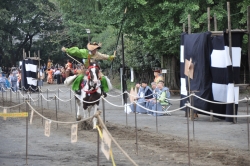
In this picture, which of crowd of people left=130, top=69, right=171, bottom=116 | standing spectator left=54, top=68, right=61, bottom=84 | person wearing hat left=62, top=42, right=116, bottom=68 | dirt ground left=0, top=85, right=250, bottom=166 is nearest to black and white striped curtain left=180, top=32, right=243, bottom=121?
dirt ground left=0, top=85, right=250, bottom=166

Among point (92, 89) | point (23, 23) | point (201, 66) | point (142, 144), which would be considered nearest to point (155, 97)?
point (201, 66)

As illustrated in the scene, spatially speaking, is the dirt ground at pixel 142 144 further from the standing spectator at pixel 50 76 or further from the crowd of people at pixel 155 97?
the standing spectator at pixel 50 76

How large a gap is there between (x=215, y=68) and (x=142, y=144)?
16.2ft

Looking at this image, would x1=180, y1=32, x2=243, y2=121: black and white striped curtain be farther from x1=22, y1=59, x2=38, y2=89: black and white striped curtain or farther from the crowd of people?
x1=22, y1=59, x2=38, y2=89: black and white striped curtain

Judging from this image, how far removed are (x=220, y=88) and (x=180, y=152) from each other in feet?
18.1

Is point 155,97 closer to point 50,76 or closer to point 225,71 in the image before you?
point 225,71

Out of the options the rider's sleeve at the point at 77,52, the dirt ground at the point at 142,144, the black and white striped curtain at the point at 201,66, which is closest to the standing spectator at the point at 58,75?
the dirt ground at the point at 142,144

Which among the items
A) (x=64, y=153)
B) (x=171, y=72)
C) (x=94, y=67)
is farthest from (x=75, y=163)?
(x=171, y=72)

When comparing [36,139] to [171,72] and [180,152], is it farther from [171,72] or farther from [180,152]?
[171,72]

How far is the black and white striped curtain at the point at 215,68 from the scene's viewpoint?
1630 centimetres

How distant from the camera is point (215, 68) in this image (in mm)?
16891

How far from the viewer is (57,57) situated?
195ft

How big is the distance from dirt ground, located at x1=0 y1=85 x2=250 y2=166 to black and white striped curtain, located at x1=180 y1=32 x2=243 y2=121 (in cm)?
80

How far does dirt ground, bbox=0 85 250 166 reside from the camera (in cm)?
1083
